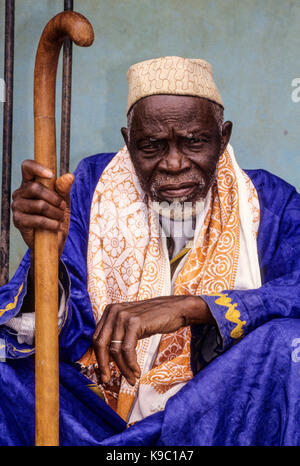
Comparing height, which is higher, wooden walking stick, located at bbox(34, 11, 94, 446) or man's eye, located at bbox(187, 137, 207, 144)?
man's eye, located at bbox(187, 137, 207, 144)

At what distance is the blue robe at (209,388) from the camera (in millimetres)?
1405

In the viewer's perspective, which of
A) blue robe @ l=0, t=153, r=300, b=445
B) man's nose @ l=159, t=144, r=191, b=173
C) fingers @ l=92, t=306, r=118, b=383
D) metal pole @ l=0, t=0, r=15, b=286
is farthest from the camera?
metal pole @ l=0, t=0, r=15, b=286

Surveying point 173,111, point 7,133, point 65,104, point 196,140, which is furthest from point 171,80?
point 7,133

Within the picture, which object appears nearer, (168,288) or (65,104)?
(168,288)

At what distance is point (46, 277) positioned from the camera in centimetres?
120

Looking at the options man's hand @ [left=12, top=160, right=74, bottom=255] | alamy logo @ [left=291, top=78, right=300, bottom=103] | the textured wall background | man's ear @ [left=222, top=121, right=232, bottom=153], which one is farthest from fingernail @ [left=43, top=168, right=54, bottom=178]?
alamy logo @ [left=291, top=78, right=300, bottom=103]

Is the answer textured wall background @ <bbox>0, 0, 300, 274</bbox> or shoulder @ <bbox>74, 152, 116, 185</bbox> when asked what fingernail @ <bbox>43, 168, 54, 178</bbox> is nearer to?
shoulder @ <bbox>74, 152, 116, 185</bbox>

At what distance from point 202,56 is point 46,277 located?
1897 mm

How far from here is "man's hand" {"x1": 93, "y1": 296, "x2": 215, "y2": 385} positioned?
1.32m

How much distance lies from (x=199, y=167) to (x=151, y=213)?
253mm

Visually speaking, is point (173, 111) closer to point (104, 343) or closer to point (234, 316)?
point (234, 316)

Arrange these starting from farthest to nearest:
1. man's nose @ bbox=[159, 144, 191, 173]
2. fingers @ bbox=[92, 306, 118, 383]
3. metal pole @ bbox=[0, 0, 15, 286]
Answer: metal pole @ bbox=[0, 0, 15, 286]
man's nose @ bbox=[159, 144, 191, 173]
fingers @ bbox=[92, 306, 118, 383]

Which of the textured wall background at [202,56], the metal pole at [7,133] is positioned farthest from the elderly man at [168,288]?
the textured wall background at [202,56]
